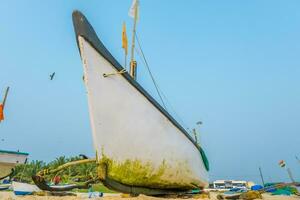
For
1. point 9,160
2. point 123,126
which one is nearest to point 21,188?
point 9,160

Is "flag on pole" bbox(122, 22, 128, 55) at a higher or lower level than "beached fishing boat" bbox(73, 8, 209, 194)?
higher

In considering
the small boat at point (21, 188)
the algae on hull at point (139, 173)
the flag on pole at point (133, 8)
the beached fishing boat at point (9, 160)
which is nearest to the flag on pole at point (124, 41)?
the flag on pole at point (133, 8)

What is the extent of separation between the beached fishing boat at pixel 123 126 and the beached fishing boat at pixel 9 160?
9904mm

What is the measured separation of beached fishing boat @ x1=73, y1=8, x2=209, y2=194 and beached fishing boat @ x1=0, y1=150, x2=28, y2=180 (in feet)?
32.5

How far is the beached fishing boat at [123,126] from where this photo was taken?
6599mm

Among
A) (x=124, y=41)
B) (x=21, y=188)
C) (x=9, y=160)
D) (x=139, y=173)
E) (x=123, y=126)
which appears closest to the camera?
(x=123, y=126)

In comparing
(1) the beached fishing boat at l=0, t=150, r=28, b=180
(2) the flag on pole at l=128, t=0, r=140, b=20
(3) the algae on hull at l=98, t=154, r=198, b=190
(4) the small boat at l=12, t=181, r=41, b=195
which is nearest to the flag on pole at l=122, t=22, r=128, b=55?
(2) the flag on pole at l=128, t=0, r=140, b=20

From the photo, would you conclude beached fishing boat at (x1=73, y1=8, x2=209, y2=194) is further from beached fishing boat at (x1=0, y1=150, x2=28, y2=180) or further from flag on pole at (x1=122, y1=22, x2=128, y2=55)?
beached fishing boat at (x1=0, y1=150, x2=28, y2=180)

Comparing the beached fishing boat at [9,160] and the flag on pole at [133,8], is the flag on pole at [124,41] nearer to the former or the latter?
the flag on pole at [133,8]

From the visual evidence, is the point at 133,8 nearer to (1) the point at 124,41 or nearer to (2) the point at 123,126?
(1) the point at 124,41

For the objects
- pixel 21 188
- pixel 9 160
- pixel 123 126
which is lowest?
pixel 123 126

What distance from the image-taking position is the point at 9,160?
14586mm

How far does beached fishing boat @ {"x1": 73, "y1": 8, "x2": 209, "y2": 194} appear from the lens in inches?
260

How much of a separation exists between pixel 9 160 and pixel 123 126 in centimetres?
1053
